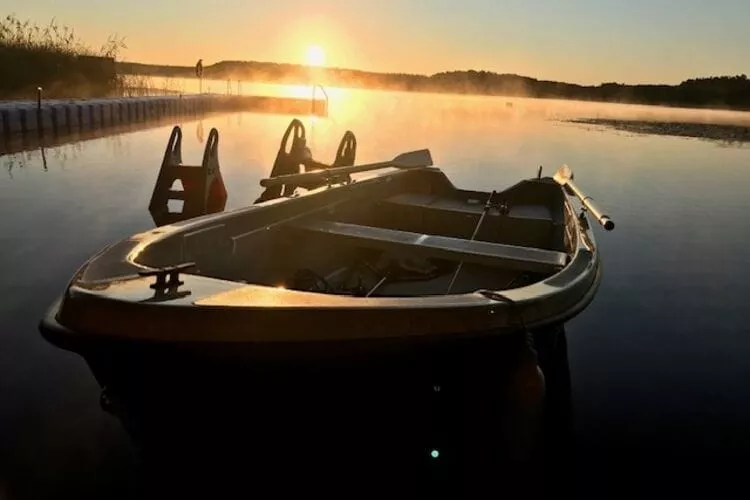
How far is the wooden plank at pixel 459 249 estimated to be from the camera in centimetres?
581

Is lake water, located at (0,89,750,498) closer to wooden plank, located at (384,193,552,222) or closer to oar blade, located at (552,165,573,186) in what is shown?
wooden plank, located at (384,193,552,222)

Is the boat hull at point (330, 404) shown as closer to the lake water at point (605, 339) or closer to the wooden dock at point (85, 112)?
the lake water at point (605, 339)

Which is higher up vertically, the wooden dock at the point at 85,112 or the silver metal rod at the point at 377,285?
the wooden dock at the point at 85,112

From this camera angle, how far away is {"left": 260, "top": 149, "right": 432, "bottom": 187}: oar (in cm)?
750

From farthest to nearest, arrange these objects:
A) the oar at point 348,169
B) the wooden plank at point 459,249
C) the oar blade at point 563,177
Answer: the oar blade at point 563,177 → the oar at point 348,169 → the wooden plank at point 459,249

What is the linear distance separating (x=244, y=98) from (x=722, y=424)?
80.0 m

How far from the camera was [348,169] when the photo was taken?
852 centimetres

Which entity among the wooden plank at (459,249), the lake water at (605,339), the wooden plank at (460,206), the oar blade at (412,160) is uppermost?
the oar blade at (412,160)

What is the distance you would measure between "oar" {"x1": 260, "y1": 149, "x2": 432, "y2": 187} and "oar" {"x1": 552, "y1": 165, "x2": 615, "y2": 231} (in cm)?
228

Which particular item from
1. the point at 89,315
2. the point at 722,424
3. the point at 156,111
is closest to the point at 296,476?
the point at 89,315

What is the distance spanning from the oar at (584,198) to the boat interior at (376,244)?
239mm

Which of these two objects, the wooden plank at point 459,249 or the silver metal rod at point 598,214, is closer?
the wooden plank at point 459,249

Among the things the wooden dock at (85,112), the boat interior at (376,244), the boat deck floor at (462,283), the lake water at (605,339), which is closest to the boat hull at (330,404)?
the boat interior at (376,244)

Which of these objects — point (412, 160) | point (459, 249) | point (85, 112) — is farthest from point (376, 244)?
point (85, 112)
